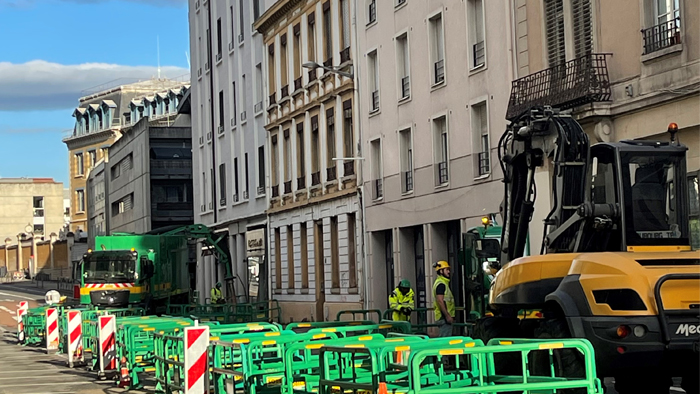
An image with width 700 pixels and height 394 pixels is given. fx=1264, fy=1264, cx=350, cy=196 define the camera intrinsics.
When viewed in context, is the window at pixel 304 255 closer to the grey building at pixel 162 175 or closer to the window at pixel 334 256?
the window at pixel 334 256

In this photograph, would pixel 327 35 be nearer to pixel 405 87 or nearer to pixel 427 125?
pixel 405 87

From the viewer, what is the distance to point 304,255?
4866cm

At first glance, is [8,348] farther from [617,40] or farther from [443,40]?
[617,40]

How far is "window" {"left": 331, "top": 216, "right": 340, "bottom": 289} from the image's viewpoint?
4447 cm

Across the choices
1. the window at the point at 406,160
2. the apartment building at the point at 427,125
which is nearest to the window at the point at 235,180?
the apartment building at the point at 427,125

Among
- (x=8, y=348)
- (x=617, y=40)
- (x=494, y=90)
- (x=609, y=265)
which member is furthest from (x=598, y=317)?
(x=8, y=348)

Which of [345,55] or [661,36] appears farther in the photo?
[345,55]

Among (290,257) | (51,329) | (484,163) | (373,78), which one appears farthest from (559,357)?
(290,257)

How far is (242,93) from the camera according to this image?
57656 millimetres

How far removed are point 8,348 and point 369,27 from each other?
14.9m

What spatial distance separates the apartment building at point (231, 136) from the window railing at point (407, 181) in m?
15.9

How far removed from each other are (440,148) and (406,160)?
282cm

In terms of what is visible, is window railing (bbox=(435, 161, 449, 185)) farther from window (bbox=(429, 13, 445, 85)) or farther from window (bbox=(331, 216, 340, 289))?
window (bbox=(331, 216, 340, 289))

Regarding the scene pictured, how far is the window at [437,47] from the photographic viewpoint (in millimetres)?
34938
